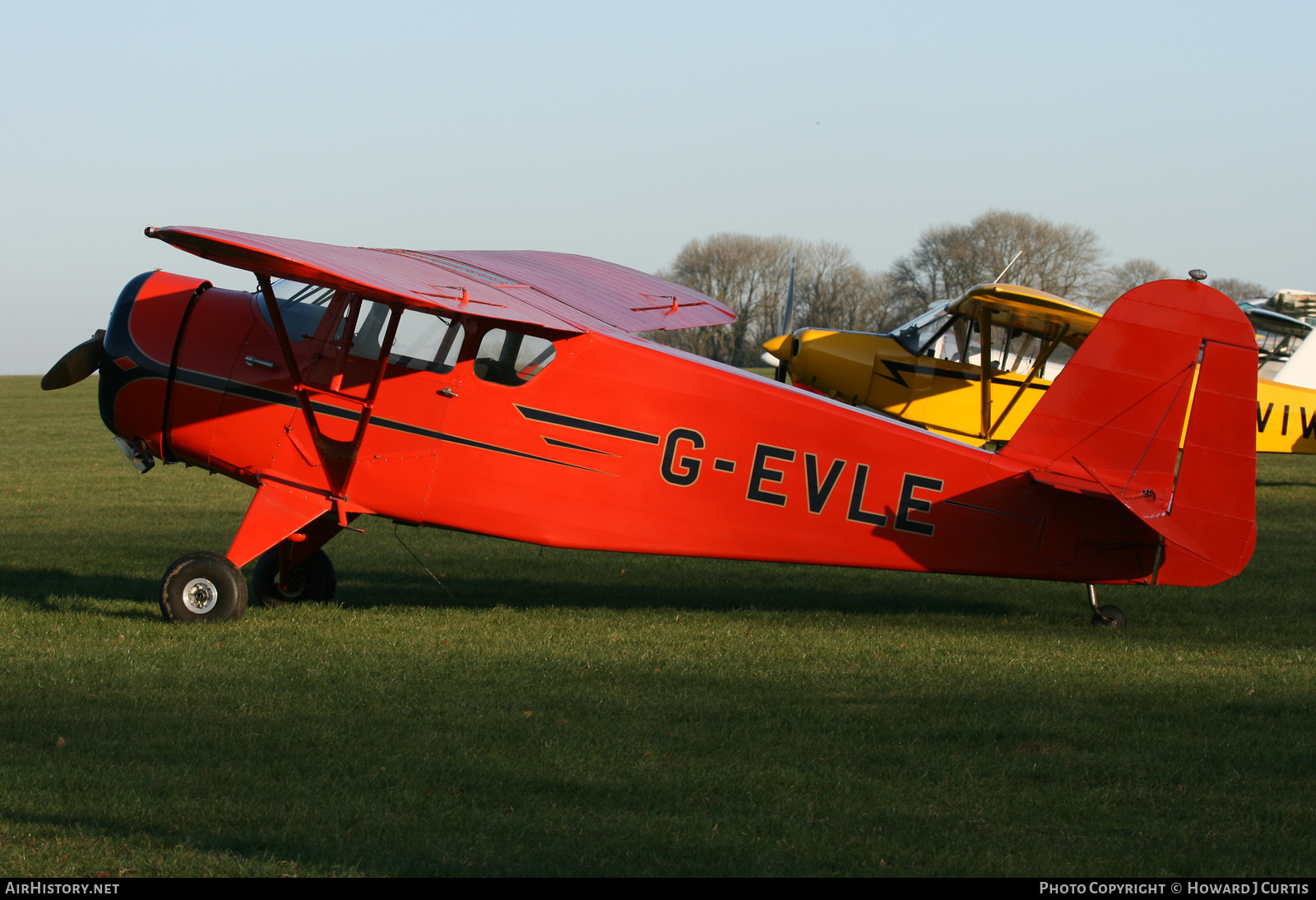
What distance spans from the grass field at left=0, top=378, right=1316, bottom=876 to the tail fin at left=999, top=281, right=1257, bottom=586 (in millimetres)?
812

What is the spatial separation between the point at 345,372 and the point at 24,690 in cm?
264

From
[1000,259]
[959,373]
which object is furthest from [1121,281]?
[959,373]

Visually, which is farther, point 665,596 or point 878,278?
point 878,278

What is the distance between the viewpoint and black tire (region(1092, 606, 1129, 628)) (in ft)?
25.2

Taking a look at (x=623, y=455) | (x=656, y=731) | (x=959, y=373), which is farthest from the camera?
(x=959, y=373)

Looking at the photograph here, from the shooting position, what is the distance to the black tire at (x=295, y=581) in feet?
26.7

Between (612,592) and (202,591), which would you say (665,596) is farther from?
(202,591)

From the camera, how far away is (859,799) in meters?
4.29

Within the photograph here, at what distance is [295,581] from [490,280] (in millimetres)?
2702

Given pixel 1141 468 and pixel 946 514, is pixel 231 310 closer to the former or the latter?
pixel 946 514

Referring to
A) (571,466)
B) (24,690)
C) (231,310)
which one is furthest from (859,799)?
(231,310)

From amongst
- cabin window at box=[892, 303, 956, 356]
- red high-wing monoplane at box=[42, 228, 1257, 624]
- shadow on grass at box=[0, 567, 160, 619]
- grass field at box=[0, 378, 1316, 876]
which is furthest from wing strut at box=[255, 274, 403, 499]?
cabin window at box=[892, 303, 956, 356]

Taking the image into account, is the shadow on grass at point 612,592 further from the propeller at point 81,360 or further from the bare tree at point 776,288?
the bare tree at point 776,288

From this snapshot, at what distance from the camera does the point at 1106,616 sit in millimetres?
7711
